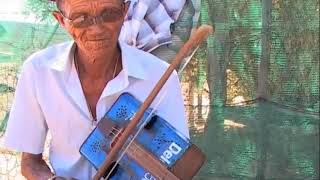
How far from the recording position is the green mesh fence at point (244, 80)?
3742mm

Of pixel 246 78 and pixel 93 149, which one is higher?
pixel 93 149

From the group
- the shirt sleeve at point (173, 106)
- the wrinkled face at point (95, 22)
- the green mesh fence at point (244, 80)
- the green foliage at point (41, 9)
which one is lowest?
the green mesh fence at point (244, 80)

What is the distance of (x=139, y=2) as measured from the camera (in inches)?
130

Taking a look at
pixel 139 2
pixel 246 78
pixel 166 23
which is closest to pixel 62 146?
pixel 139 2

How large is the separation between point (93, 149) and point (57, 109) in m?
0.24

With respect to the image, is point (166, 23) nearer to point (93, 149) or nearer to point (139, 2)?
point (139, 2)

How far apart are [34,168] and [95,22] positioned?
21.6 inches

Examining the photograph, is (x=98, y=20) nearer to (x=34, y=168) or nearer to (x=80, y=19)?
(x=80, y=19)

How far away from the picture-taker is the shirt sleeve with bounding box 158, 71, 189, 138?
7.09 ft

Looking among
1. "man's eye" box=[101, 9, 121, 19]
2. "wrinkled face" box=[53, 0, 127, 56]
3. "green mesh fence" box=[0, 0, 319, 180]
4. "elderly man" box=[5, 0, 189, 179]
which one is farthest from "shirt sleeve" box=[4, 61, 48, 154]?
"green mesh fence" box=[0, 0, 319, 180]

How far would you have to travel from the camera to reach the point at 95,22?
2.01m

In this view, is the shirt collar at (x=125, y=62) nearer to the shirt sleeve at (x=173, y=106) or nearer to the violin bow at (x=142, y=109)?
the shirt sleeve at (x=173, y=106)

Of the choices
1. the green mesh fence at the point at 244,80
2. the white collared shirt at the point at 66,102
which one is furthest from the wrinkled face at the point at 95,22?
the green mesh fence at the point at 244,80

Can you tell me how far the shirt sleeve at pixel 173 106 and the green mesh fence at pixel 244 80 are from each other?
1.48 metres
